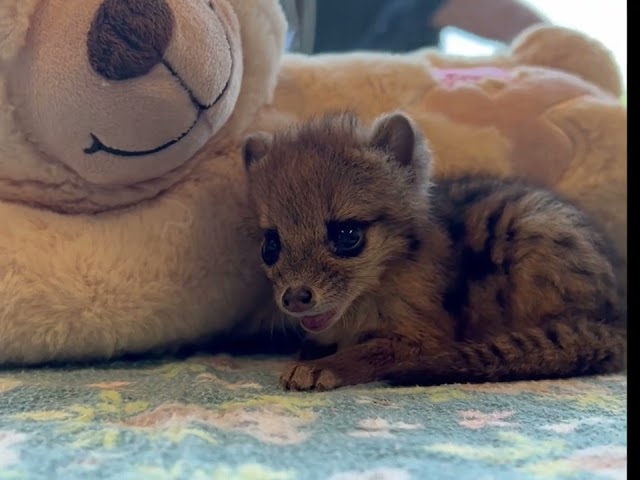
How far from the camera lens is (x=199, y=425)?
964 millimetres

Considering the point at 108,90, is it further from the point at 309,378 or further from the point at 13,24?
the point at 309,378

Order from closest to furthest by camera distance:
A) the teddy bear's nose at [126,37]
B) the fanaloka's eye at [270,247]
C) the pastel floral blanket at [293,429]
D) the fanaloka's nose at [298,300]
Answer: the pastel floral blanket at [293,429]
the teddy bear's nose at [126,37]
the fanaloka's nose at [298,300]
the fanaloka's eye at [270,247]

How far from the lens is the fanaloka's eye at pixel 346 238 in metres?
1.35

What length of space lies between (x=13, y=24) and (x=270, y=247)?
0.55 meters

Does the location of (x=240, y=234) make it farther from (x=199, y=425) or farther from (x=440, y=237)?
(x=199, y=425)

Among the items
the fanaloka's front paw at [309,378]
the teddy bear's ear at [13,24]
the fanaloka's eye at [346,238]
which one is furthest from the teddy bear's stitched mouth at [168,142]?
the fanaloka's front paw at [309,378]

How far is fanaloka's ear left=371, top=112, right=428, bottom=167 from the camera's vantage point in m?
1.42

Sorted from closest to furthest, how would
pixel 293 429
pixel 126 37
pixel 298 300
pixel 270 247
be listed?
1. pixel 293 429
2. pixel 126 37
3. pixel 298 300
4. pixel 270 247

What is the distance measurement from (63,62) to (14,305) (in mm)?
411

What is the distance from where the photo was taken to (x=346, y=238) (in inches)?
53.6

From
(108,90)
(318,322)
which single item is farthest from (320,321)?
(108,90)

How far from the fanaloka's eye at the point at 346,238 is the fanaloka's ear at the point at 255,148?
0.72 feet

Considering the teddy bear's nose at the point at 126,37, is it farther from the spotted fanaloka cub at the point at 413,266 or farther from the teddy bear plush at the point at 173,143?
the spotted fanaloka cub at the point at 413,266

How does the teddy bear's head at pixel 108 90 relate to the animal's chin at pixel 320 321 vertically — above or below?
above
